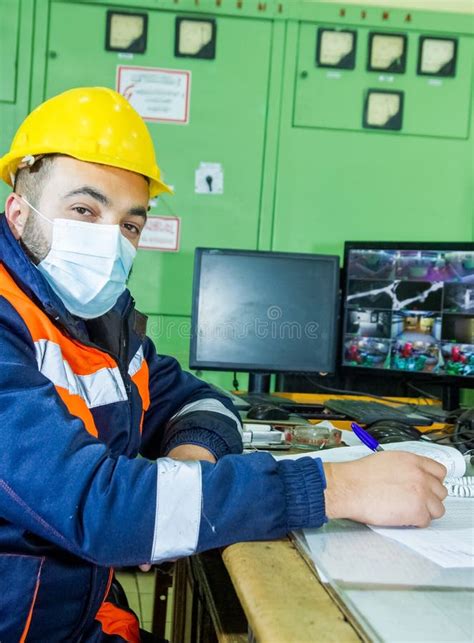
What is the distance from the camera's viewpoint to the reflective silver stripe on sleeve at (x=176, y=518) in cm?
69

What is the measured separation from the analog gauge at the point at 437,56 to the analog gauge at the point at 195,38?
81cm

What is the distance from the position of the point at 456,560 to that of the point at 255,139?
2.15 meters

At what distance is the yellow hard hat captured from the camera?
1001 mm

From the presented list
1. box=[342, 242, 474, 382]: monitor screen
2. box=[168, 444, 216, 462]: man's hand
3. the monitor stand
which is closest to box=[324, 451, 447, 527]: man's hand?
box=[168, 444, 216, 462]: man's hand

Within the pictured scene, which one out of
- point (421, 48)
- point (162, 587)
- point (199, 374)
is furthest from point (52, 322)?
point (421, 48)

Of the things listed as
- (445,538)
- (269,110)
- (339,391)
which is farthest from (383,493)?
(269,110)

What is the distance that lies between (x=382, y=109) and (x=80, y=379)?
2068 millimetres

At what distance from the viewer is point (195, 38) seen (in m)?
2.52

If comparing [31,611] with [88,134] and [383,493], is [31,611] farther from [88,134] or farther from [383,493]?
[88,134]

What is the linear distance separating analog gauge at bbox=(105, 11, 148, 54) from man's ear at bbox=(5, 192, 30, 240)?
1.68 m

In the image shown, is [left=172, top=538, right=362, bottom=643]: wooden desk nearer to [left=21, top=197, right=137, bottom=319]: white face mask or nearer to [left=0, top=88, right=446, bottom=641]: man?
[left=0, top=88, right=446, bottom=641]: man

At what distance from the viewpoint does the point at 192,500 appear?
697mm

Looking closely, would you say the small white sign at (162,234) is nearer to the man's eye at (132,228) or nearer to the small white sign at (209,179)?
the small white sign at (209,179)

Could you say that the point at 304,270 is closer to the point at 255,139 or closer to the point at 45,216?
the point at 255,139
